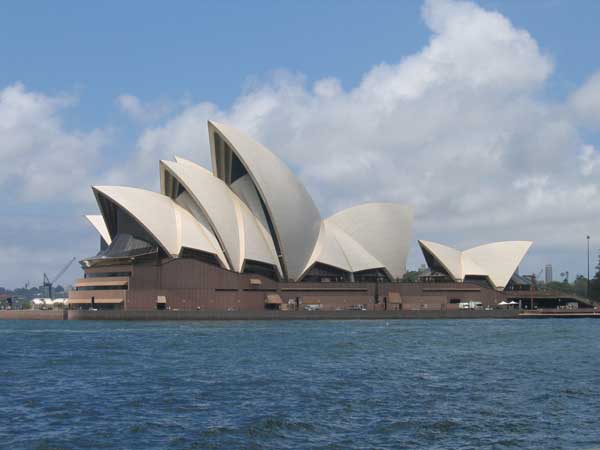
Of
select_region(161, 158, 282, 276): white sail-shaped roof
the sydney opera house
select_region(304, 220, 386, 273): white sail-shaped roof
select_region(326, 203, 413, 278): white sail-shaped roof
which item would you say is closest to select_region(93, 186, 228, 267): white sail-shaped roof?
the sydney opera house

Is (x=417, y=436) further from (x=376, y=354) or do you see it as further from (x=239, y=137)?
(x=239, y=137)

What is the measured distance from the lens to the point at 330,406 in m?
24.1

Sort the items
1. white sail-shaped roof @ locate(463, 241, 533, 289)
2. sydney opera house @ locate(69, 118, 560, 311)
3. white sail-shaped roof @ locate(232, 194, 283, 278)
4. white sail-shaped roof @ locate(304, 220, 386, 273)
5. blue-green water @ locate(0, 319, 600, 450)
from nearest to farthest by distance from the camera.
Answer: blue-green water @ locate(0, 319, 600, 450), sydney opera house @ locate(69, 118, 560, 311), white sail-shaped roof @ locate(232, 194, 283, 278), white sail-shaped roof @ locate(304, 220, 386, 273), white sail-shaped roof @ locate(463, 241, 533, 289)

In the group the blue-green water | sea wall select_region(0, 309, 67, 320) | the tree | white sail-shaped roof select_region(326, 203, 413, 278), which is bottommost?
the blue-green water

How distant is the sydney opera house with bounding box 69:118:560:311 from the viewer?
7744 centimetres

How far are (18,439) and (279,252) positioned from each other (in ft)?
214

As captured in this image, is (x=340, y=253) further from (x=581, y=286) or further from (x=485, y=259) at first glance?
(x=581, y=286)

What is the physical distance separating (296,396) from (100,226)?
67169 mm

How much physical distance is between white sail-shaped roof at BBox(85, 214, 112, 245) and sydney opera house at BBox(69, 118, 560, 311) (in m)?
0.11

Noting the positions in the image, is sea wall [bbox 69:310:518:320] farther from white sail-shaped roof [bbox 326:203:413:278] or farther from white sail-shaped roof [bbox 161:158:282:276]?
white sail-shaped roof [bbox 326:203:413:278]

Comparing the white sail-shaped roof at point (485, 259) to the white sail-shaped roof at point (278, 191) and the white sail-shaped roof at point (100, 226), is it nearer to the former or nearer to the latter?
the white sail-shaped roof at point (278, 191)

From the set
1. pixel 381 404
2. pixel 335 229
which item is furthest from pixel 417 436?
pixel 335 229

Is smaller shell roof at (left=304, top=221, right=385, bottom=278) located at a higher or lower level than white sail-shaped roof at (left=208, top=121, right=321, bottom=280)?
lower

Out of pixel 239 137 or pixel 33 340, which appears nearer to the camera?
pixel 33 340
